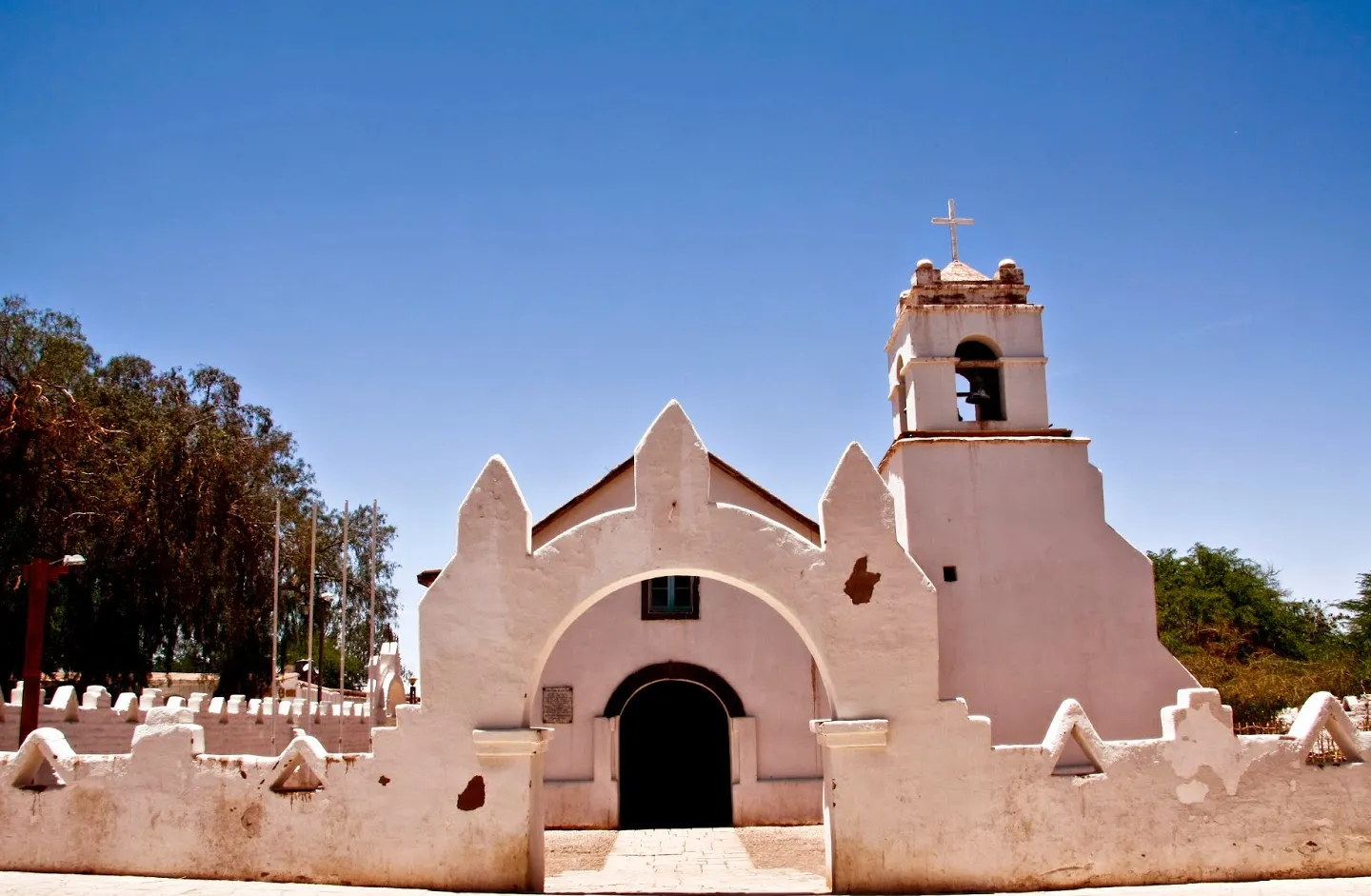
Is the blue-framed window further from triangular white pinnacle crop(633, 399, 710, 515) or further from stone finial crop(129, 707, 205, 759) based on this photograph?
stone finial crop(129, 707, 205, 759)

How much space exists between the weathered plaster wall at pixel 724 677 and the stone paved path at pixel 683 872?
1207mm

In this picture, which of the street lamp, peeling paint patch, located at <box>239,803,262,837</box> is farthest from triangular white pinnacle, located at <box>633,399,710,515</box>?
the street lamp

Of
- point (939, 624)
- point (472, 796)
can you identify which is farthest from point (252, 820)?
point (939, 624)

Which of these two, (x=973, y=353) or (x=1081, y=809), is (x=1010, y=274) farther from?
(x=1081, y=809)

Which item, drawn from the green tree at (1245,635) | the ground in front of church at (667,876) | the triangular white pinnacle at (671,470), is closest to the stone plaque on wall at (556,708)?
the ground in front of church at (667,876)

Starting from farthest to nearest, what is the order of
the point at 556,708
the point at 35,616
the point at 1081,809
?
the point at 556,708 < the point at 35,616 < the point at 1081,809

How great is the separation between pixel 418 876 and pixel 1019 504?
9906mm

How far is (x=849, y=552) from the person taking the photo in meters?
8.80

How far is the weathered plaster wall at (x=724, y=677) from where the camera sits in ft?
51.8

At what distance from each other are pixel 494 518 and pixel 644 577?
4.48 ft

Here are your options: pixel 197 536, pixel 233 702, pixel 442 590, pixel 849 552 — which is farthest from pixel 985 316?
pixel 197 536

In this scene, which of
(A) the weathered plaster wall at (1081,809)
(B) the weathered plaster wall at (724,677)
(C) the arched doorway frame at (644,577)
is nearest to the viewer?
(A) the weathered plaster wall at (1081,809)

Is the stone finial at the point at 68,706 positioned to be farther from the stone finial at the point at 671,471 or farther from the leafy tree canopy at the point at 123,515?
the stone finial at the point at 671,471

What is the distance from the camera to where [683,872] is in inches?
433
